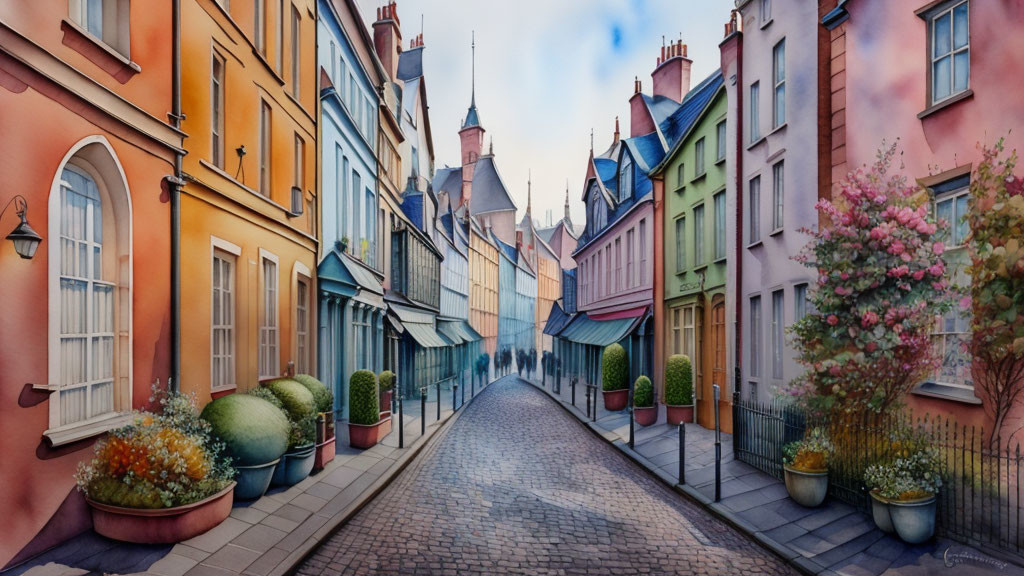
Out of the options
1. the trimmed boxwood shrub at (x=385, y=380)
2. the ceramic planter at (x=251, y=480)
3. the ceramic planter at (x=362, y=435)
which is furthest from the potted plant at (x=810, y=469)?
the trimmed boxwood shrub at (x=385, y=380)

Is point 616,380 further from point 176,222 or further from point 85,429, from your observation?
point 85,429

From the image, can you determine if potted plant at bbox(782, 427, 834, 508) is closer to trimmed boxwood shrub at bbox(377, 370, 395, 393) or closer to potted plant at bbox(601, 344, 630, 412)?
trimmed boxwood shrub at bbox(377, 370, 395, 393)

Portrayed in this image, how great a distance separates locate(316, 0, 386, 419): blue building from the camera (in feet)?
51.0

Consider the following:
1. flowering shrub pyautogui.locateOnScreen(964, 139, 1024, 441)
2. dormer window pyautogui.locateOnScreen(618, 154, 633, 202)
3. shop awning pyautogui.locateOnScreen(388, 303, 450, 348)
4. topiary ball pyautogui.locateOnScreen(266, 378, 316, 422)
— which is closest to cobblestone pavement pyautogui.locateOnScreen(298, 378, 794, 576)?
topiary ball pyautogui.locateOnScreen(266, 378, 316, 422)

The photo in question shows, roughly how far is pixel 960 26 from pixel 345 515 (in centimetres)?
952

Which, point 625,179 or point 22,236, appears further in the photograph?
point 625,179

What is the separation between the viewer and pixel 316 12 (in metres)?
15.1

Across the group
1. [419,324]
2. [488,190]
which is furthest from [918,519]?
[488,190]

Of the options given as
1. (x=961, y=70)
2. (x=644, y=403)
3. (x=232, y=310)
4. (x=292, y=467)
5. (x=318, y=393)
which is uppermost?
(x=961, y=70)

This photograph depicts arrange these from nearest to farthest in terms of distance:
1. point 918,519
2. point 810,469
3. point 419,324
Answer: point 918,519, point 810,469, point 419,324

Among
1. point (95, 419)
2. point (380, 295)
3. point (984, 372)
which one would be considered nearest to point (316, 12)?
point (380, 295)

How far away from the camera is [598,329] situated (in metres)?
27.9

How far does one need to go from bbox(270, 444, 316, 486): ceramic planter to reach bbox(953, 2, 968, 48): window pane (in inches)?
390

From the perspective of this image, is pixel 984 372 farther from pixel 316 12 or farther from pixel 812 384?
pixel 316 12
